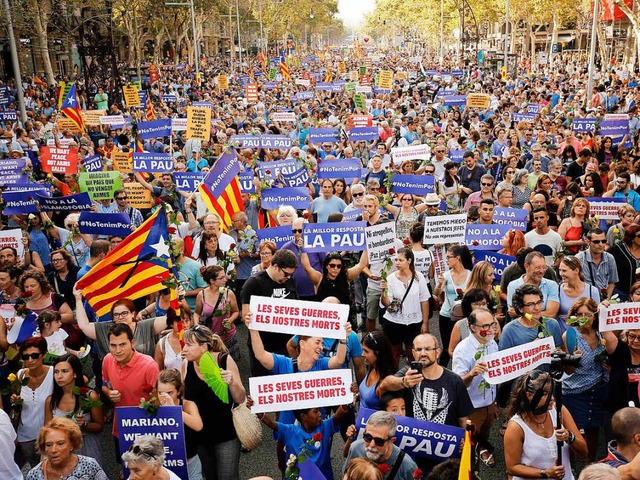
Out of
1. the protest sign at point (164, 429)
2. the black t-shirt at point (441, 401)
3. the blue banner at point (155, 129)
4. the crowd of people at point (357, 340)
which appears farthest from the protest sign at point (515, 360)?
the blue banner at point (155, 129)

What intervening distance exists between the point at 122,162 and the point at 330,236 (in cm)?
728

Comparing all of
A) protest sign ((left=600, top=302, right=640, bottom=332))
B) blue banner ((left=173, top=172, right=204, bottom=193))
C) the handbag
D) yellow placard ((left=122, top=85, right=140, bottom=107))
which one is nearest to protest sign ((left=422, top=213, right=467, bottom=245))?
the handbag

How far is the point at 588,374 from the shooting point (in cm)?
577

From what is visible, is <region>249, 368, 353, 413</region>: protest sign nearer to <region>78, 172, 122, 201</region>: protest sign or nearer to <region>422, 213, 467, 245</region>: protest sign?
<region>422, 213, 467, 245</region>: protest sign

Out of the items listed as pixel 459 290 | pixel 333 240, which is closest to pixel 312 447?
pixel 459 290

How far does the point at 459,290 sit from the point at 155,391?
3182 millimetres

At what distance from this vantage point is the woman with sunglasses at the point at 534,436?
4559 mm

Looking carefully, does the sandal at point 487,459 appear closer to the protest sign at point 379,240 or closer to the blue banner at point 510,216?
the protest sign at point 379,240

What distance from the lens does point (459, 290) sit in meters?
7.02

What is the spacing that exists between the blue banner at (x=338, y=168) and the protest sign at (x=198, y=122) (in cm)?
304

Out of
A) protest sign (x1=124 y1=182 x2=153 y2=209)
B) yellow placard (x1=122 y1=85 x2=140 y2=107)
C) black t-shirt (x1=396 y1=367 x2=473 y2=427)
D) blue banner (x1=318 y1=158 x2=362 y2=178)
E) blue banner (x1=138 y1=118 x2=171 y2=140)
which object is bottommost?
black t-shirt (x1=396 y1=367 x2=473 y2=427)

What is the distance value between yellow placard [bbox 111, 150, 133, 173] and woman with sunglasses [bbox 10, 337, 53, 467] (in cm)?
859

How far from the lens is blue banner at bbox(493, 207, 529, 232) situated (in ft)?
29.7

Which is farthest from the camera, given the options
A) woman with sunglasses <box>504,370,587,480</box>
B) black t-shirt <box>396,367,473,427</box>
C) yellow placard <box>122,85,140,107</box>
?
yellow placard <box>122,85,140,107</box>
